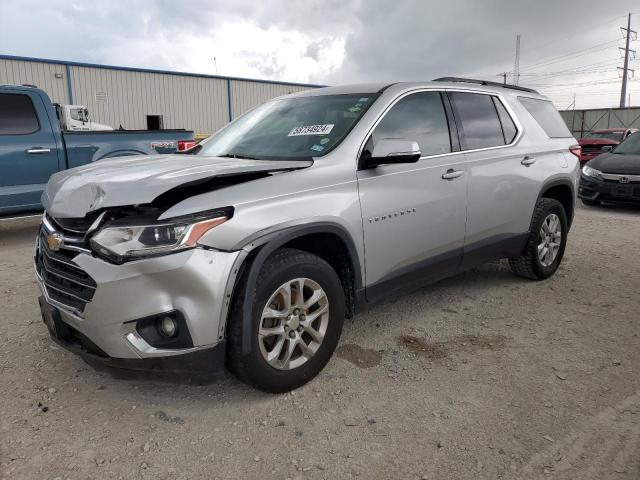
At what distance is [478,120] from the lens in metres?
3.98

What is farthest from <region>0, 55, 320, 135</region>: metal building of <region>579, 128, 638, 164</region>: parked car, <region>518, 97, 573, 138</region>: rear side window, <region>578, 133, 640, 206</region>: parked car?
<region>518, 97, 573, 138</region>: rear side window

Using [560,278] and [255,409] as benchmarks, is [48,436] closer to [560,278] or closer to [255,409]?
[255,409]

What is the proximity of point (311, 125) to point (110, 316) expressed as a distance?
1786mm

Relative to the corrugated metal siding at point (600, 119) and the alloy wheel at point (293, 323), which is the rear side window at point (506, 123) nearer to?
the alloy wheel at point (293, 323)

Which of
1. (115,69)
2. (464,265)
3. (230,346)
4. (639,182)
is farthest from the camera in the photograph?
(115,69)

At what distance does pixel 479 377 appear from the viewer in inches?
117

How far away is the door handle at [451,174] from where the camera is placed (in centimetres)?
349

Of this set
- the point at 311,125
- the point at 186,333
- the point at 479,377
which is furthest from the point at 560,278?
the point at 186,333

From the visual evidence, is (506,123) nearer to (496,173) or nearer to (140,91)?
(496,173)

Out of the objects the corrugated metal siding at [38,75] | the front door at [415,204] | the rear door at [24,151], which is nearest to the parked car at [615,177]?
the front door at [415,204]

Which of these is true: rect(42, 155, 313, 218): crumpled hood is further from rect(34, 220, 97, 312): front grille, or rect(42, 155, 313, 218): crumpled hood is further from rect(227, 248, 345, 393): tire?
rect(227, 248, 345, 393): tire

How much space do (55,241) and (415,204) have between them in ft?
6.97

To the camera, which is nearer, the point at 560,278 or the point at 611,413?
the point at 611,413

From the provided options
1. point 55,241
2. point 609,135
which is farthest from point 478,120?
point 609,135
